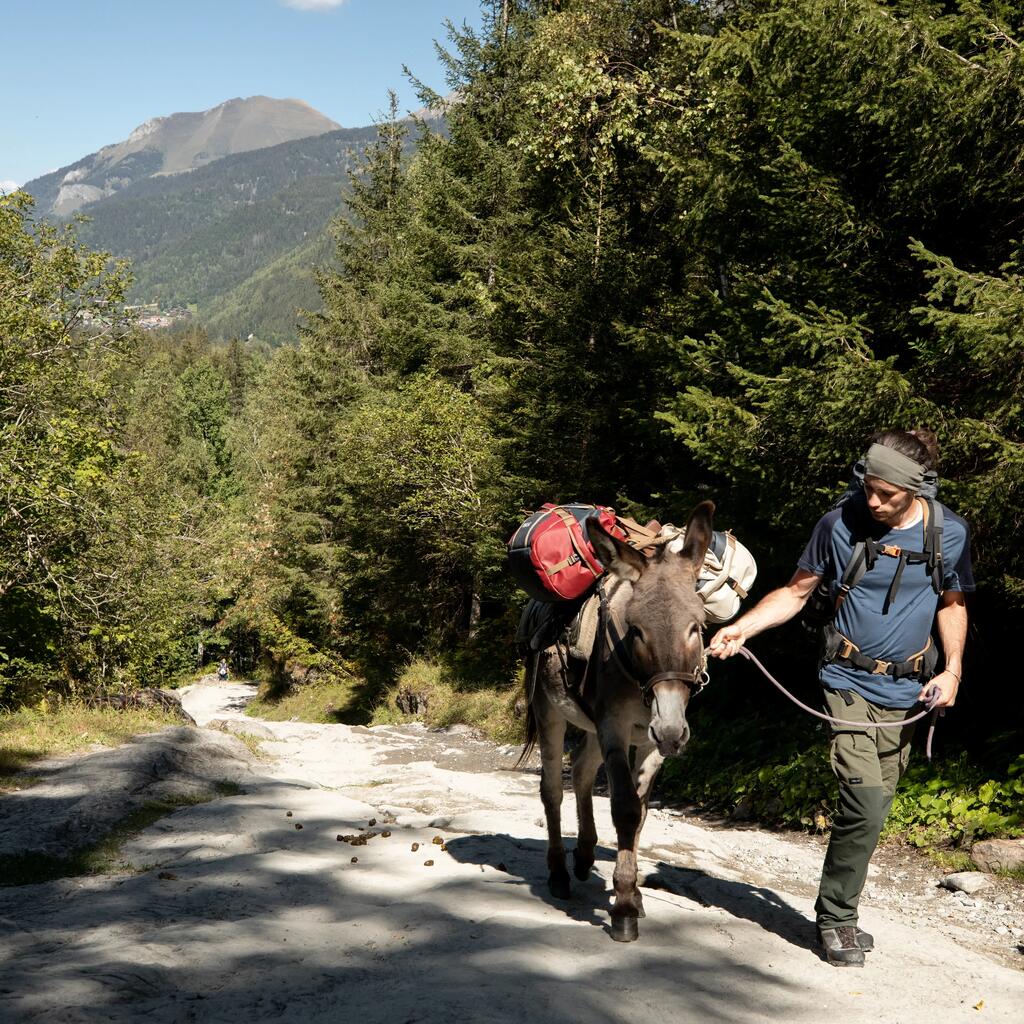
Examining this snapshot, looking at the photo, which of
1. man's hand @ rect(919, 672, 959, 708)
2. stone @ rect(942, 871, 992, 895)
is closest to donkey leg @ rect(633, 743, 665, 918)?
man's hand @ rect(919, 672, 959, 708)

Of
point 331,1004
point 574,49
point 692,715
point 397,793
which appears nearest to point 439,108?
point 574,49

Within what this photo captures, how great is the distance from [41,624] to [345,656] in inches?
650

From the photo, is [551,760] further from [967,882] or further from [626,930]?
[967,882]

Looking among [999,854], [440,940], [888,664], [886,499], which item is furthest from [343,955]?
[999,854]

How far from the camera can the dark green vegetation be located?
862cm

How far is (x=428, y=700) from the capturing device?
945 inches

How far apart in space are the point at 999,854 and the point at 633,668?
17.4 feet

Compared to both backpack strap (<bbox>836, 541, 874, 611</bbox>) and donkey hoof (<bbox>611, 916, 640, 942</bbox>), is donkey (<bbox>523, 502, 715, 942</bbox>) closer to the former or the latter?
donkey hoof (<bbox>611, 916, 640, 942</bbox>)

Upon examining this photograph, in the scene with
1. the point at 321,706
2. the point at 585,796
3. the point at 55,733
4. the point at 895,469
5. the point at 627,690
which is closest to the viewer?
the point at 895,469

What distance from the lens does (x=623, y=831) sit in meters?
4.76

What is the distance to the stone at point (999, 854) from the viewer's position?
24.6 ft

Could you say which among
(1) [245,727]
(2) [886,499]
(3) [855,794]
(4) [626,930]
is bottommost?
(1) [245,727]

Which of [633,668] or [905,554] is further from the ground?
[905,554]

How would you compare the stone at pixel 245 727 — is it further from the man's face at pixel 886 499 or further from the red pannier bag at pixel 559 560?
the man's face at pixel 886 499
